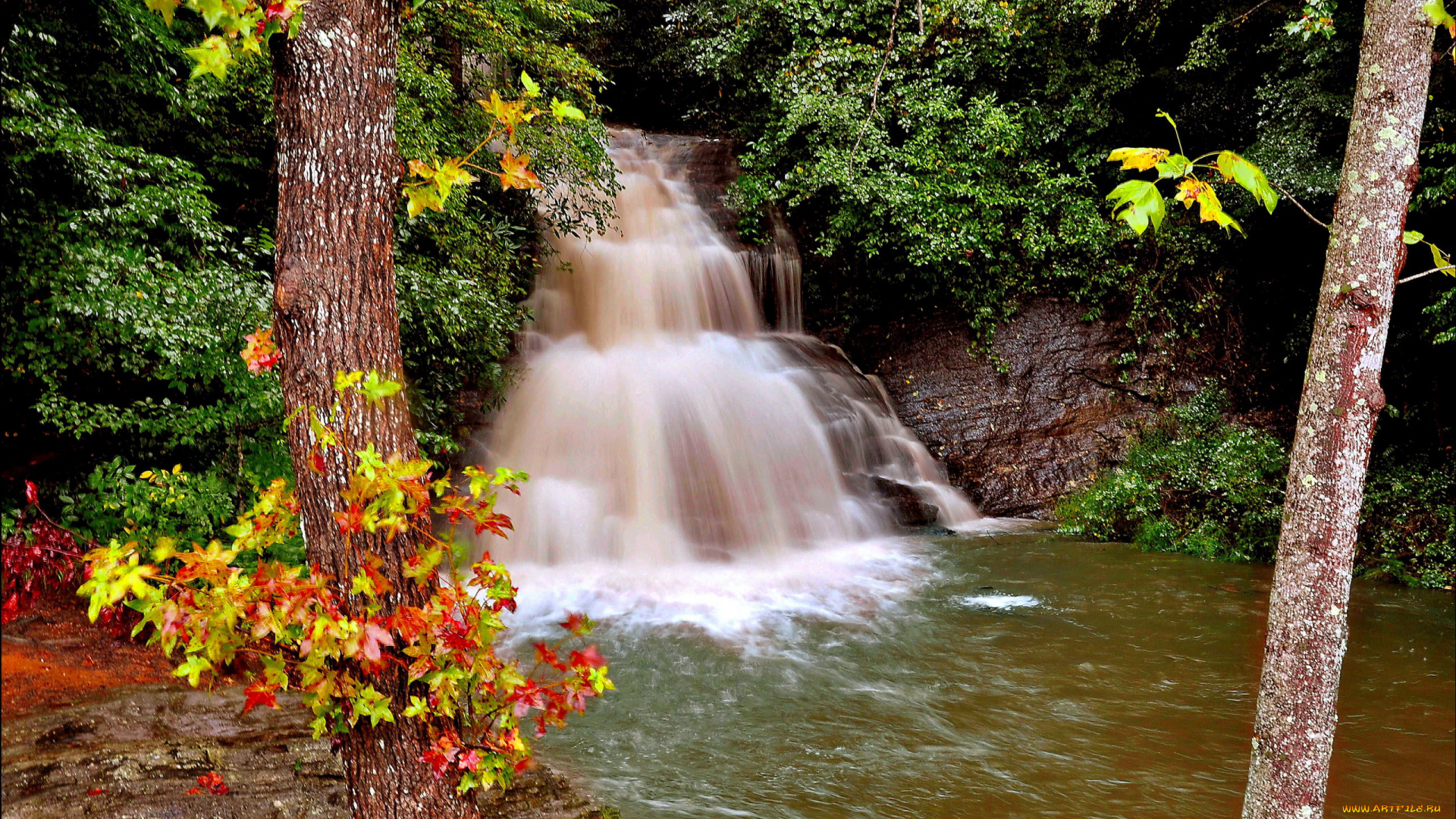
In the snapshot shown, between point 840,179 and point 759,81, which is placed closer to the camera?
point 840,179

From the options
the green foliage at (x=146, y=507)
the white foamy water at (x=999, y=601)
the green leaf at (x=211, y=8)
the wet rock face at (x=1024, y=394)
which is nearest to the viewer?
the green leaf at (x=211, y=8)

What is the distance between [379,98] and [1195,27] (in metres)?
12.2

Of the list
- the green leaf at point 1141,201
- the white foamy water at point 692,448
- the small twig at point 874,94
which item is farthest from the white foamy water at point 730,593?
the small twig at point 874,94

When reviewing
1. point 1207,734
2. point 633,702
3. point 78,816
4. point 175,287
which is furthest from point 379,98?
point 1207,734

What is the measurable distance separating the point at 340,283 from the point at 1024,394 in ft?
35.2

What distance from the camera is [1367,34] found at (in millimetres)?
2586

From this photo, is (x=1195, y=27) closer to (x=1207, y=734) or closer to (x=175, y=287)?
(x=1207, y=734)

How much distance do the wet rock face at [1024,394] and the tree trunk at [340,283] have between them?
9.47 m

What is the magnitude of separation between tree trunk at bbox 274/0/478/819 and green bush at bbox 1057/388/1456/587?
8.93 m

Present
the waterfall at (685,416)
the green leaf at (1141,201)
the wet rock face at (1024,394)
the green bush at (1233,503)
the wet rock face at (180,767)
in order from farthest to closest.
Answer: the wet rock face at (1024,394) < the waterfall at (685,416) < the green bush at (1233,503) < the wet rock face at (180,767) < the green leaf at (1141,201)

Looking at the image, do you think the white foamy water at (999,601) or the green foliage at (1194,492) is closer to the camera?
the white foamy water at (999,601)

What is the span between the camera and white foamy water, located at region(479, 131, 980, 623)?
8047mm

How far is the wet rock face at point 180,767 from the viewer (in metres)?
3.26

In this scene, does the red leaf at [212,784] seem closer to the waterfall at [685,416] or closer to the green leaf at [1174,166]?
the green leaf at [1174,166]
